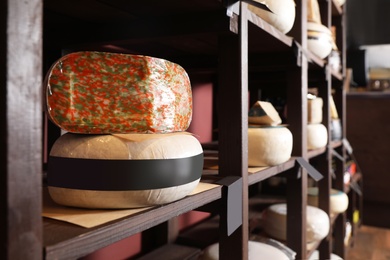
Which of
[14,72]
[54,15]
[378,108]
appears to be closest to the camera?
[14,72]

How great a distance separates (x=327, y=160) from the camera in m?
2.01

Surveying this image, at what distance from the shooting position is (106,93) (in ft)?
2.01

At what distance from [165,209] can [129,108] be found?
166 mm

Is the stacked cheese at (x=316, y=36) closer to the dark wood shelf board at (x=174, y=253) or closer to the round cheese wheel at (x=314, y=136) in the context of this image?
the round cheese wheel at (x=314, y=136)

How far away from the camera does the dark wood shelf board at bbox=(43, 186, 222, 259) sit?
0.47 meters

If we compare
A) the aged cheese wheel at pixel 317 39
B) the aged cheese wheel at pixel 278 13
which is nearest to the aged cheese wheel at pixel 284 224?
the aged cheese wheel at pixel 317 39

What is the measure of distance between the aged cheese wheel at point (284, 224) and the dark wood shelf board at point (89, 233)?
1.12 metres

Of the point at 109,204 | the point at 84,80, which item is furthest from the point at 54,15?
the point at 109,204

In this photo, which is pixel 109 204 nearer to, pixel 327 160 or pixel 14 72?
pixel 14 72

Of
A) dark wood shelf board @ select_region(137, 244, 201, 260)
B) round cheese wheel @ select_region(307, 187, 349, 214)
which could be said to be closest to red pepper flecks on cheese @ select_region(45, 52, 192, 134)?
dark wood shelf board @ select_region(137, 244, 201, 260)

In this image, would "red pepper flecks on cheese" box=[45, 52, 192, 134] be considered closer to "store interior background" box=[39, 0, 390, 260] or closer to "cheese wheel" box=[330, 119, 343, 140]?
"cheese wheel" box=[330, 119, 343, 140]

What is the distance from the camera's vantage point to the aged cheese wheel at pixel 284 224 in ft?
5.56

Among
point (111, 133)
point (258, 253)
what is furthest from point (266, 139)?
point (111, 133)

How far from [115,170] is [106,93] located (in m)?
0.11
